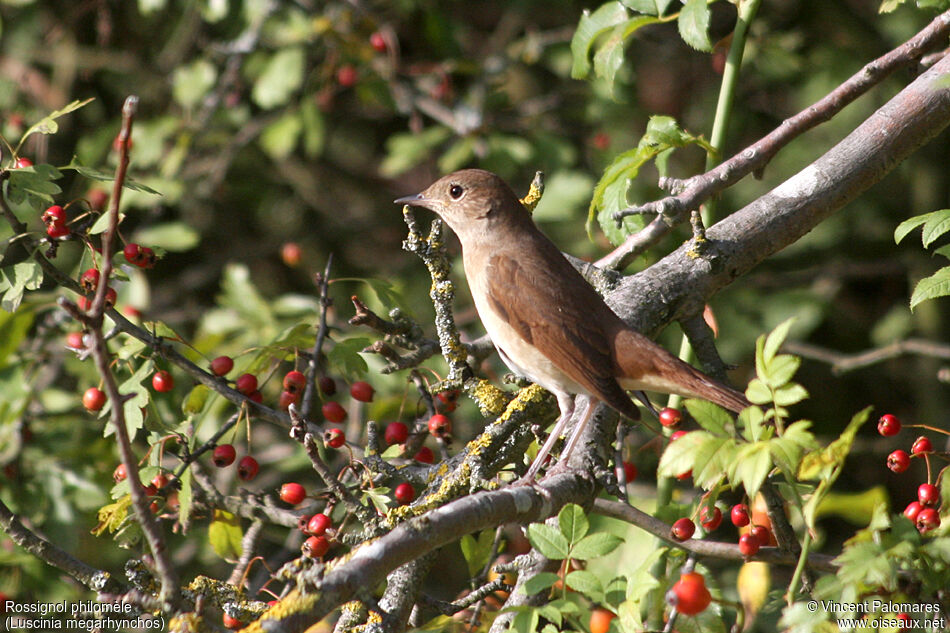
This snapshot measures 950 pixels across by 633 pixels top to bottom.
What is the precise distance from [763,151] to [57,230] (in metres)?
2.49

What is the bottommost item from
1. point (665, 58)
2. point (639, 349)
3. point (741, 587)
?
point (741, 587)

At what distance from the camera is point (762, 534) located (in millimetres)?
2939

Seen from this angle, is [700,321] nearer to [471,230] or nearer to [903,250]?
[471,230]

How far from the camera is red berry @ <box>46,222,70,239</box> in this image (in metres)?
2.95

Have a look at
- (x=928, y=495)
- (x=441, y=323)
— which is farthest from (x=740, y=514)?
(x=441, y=323)

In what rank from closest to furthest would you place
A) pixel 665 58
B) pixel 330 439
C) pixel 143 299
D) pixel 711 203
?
1. pixel 330 439
2. pixel 711 203
3. pixel 143 299
4. pixel 665 58

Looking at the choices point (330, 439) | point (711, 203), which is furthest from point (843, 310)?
point (330, 439)

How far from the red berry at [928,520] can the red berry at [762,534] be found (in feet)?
1.50

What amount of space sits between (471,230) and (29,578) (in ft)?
7.90

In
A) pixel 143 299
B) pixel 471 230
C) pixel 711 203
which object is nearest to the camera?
pixel 711 203

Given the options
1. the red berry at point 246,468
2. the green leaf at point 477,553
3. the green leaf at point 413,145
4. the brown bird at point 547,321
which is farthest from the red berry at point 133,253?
the green leaf at point 413,145

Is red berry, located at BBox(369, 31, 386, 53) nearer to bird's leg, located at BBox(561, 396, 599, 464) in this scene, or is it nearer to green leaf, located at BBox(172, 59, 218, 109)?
green leaf, located at BBox(172, 59, 218, 109)

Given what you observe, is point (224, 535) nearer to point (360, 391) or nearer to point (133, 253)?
point (360, 391)

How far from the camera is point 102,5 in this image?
235 inches
